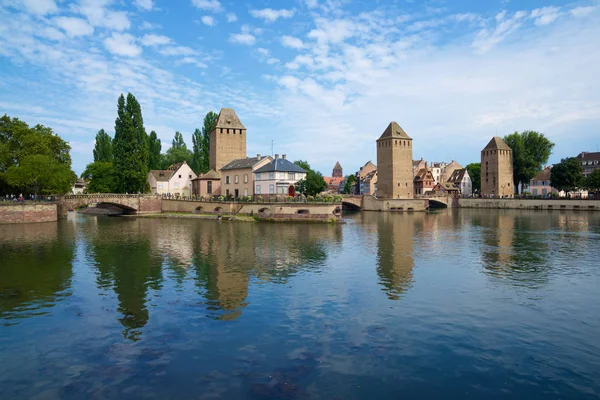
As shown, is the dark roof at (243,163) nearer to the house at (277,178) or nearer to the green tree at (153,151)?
the house at (277,178)

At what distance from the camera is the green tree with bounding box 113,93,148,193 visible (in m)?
65.2

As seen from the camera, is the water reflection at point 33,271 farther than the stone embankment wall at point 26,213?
No

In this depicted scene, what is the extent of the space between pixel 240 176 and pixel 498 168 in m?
65.4

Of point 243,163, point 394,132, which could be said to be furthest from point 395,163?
point 243,163

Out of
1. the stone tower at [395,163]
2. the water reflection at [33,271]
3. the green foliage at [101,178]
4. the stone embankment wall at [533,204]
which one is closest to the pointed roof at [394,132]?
the stone tower at [395,163]

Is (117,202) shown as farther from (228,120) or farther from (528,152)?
(528,152)

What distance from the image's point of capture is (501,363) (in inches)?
478

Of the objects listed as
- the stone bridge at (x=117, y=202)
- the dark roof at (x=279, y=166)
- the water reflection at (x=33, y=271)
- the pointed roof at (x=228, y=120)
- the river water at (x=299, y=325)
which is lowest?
the river water at (x=299, y=325)

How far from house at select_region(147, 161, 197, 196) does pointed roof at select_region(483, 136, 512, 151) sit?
234ft

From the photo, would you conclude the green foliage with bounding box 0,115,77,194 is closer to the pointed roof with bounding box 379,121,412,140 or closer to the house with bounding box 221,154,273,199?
the house with bounding box 221,154,273,199

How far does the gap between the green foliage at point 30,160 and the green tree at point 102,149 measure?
30905mm

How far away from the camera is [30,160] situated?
54469 millimetres

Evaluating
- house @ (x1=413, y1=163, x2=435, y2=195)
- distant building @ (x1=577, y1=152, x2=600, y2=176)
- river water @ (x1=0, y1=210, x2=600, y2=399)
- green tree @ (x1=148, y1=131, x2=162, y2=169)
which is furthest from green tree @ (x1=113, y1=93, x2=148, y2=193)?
distant building @ (x1=577, y1=152, x2=600, y2=176)

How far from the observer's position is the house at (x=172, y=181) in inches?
3125
